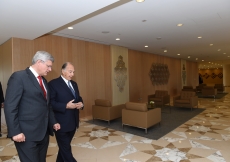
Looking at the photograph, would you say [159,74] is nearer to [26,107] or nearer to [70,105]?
[70,105]

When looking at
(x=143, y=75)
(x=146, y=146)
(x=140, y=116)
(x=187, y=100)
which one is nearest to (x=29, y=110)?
(x=146, y=146)

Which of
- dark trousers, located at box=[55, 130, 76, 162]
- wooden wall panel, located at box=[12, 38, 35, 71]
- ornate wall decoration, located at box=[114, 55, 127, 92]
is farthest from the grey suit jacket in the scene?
ornate wall decoration, located at box=[114, 55, 127, 92]

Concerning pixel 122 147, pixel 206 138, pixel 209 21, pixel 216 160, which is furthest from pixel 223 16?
pixel 122 147

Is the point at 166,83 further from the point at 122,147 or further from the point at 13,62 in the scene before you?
the point at 13,62

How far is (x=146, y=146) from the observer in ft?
12.2

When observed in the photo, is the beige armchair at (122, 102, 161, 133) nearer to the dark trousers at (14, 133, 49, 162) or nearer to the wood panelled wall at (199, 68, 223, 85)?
the dark trousers at (14, 133, 49, 162)

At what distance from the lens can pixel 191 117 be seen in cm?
630

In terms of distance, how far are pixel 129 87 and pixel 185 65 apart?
8131mm

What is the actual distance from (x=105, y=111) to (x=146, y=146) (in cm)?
207

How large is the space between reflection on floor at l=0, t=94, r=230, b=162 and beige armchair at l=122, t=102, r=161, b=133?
0.41 meters

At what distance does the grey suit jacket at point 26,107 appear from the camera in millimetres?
1611

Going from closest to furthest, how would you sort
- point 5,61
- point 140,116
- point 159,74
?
point 140,116
point 5,61
point 159,74

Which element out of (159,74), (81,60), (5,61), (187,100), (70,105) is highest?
(81,60)

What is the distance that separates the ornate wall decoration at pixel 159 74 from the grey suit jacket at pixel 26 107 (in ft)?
A: 29.8
